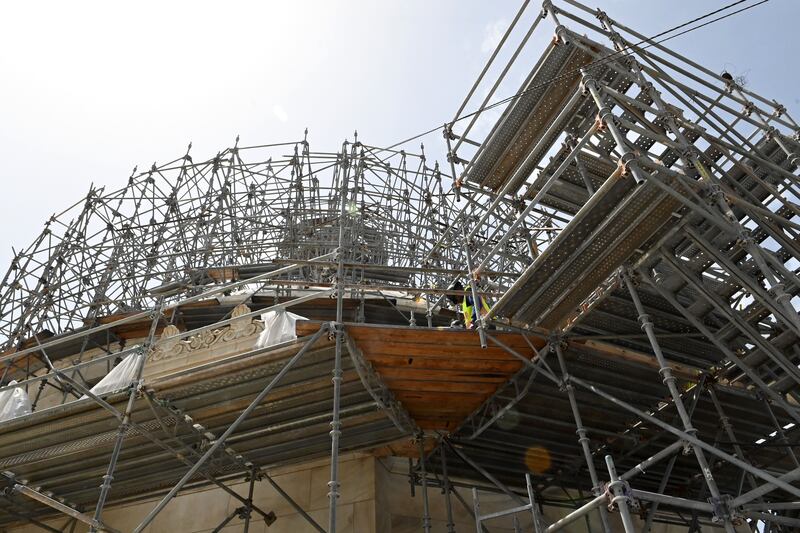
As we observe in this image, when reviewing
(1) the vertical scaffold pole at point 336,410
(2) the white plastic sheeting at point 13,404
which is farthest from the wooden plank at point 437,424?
(2) the white plastic sheeting at point 13,404

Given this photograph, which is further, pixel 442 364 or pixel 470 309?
pixel 470 309

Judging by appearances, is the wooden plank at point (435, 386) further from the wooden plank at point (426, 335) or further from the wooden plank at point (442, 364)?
the wooden plank at point (426, 335)

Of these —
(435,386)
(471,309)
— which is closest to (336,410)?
(435,386)

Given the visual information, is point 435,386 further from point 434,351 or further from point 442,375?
point 434,351

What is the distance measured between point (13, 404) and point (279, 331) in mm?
5093

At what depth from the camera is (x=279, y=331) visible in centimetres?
888

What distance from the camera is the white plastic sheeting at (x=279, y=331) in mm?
8766

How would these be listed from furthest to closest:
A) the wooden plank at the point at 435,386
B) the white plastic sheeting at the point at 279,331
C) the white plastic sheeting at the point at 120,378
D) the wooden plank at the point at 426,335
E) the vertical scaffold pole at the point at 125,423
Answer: the wooden plank at the point at 435,386 < the white plastic sheeting at the point at 120,378 < the white plastic sheeting at the point at 279,331 < the wooden plank at the point at 426,335 < the vertical scaffold pole at the point at 125,423

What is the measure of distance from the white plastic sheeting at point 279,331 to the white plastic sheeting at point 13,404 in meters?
4.50

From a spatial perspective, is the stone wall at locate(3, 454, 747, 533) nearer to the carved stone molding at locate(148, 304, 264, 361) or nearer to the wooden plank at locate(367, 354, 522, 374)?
the wooden plank at locate(367, 354, 522, 374)

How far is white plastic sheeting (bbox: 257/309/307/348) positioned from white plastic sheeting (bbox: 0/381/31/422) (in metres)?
4.50

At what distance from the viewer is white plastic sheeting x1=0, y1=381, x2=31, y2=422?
401 inches

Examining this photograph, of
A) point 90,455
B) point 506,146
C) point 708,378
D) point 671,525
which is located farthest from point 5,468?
point 671,525

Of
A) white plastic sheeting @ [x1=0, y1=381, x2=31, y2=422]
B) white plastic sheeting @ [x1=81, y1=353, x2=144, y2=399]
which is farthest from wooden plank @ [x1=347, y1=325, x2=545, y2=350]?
white plastic sheeting @ [x1=0, y1=381, x2=31, y2=422]
